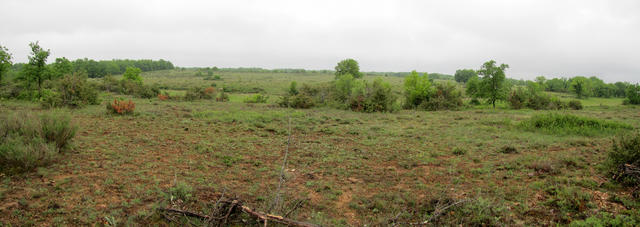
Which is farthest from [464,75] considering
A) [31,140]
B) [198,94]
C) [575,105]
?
[31,140]

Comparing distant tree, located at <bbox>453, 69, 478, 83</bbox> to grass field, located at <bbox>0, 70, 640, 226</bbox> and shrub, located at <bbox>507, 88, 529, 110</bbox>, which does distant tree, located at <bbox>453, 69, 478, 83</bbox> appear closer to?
shrub, located at <bbox>507, 88, 529, 110</bbox>

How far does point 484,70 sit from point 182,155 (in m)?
25.2

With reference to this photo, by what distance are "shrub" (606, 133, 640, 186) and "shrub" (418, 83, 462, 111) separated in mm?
19141

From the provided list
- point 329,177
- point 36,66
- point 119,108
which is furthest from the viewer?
point 36,66

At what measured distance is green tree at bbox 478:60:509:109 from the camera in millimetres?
24389

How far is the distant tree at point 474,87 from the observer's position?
2602 cm

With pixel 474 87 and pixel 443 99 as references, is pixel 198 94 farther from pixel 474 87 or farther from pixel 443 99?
pixel 474 87

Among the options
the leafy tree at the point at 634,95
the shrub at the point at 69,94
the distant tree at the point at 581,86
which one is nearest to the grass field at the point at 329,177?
the shrub at the point at 69,94

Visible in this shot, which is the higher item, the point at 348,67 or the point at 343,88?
the point at 348,67

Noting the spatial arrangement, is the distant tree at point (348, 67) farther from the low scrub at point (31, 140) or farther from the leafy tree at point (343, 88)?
the low scrub at point (31, 140)

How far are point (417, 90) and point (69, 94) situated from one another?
25.0 metres

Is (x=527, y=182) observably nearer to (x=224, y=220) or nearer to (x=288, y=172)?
(x=288, y=172)

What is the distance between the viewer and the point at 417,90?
26.0 meters

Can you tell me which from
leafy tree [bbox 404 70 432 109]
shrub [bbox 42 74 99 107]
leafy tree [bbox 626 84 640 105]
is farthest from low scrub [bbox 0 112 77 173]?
leafy tree [bbox 626 84 640 105]
